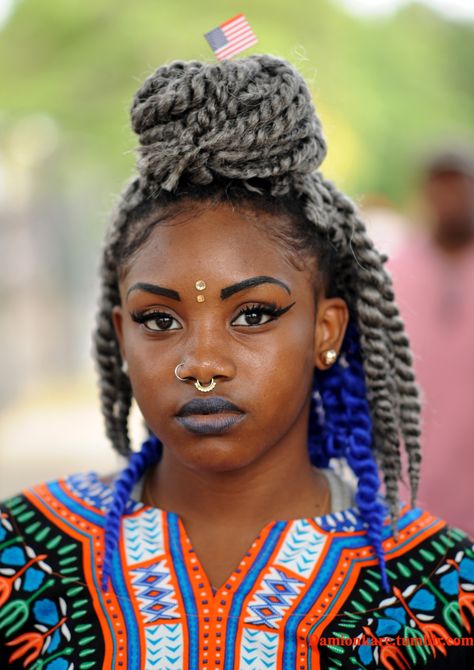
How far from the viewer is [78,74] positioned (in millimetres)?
11086

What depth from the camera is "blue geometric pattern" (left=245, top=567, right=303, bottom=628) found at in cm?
221

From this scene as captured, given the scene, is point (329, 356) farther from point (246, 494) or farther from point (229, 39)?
point (229, 39)

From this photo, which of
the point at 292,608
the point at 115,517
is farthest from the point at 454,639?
the point at 115,517

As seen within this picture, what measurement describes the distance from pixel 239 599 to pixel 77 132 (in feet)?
32.8

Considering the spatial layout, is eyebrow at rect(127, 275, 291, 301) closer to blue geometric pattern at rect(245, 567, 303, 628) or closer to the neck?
the neck

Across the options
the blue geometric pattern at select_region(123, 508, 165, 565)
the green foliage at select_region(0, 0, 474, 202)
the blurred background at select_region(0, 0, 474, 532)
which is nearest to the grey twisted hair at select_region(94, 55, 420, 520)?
the blue geometric pattern at select_region(123, 508, 165, 565)

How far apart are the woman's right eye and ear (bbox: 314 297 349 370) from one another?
15.0 inches

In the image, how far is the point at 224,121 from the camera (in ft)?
7.18

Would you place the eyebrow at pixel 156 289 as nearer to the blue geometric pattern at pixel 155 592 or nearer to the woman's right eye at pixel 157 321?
the woman's right eye at pixel 157 321

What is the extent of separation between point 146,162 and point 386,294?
2.36ft

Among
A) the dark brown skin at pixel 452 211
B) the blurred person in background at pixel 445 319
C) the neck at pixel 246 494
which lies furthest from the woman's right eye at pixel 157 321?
the dark brown skin at pixel 452 211

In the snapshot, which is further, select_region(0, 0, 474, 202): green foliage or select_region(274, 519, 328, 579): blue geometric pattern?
select_region(0, 0, 474, 202): green foliage

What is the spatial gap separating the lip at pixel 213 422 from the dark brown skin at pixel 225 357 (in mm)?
15

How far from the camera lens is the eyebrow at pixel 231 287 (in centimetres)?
217
